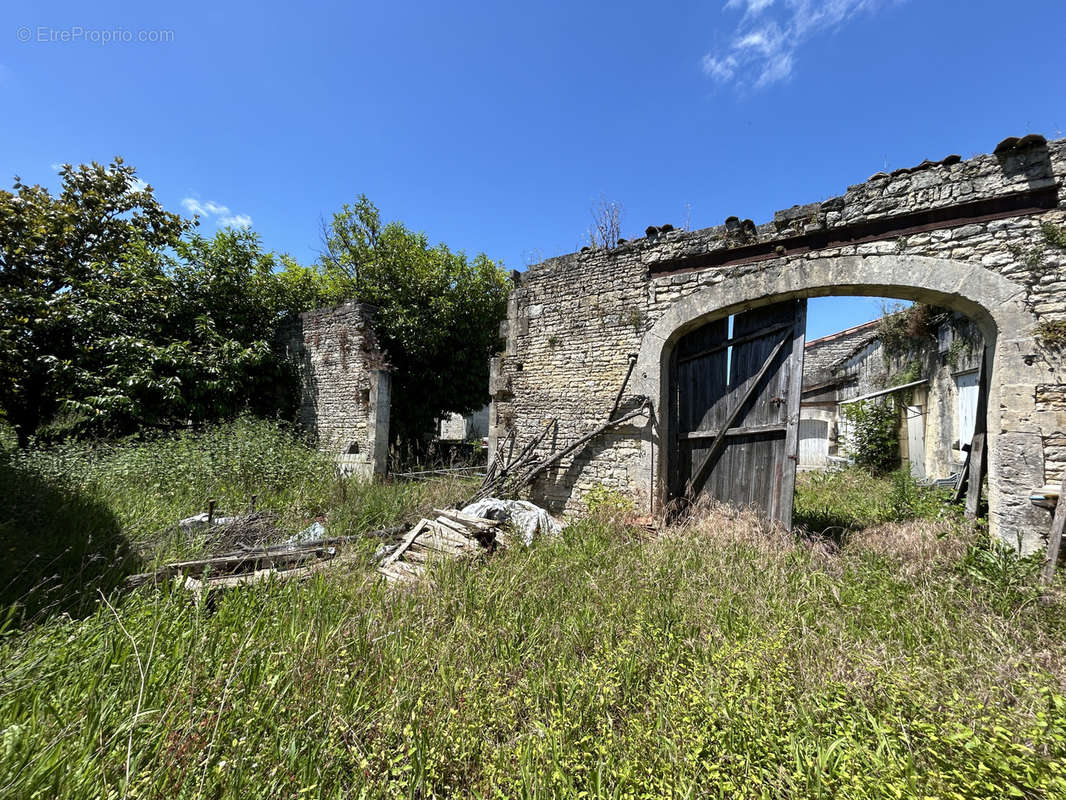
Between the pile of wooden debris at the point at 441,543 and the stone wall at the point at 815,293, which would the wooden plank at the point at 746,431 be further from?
the pile of wooden debris at the point at 441,543

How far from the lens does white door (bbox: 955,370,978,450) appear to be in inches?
235

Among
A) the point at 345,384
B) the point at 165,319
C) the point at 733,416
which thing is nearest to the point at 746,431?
the point at 733,416

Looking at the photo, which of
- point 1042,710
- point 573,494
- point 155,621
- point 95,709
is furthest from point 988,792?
point 573,494

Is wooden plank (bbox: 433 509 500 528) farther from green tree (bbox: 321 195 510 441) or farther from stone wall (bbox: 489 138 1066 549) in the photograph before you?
green tree (bbox: 321 195 510 441)

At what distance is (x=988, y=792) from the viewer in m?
1.43

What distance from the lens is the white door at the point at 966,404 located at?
5.98 meters

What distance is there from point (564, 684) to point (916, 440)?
969 centimetres

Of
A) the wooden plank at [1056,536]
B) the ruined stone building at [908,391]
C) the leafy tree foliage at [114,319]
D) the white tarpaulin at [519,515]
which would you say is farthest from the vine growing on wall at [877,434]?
the leafy tree foliage at [114,319]

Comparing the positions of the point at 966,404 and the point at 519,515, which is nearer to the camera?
the point at 519,515

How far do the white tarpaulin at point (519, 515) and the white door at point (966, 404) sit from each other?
6267 mm

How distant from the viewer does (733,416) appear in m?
4.79

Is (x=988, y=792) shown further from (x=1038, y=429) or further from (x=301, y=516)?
(x=301, y=516)

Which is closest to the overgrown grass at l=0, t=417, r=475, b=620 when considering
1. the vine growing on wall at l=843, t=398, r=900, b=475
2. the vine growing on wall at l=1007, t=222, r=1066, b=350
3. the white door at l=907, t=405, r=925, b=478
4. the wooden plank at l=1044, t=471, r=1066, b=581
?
the wooden plank at l=1044, t=471, r=1066, b=581

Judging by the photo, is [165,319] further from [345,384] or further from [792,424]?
[792,424]
